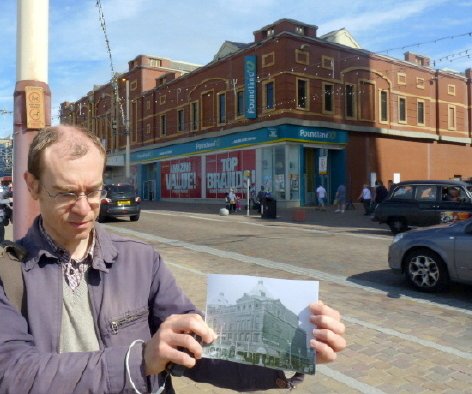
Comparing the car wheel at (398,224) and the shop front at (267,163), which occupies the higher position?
the shop front at (267,163)

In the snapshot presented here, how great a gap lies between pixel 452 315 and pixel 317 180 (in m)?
25.2

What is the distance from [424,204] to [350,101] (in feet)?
65.8

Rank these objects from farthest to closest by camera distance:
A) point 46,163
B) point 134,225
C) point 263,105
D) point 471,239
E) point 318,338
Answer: point 263,105 → point 134,225 → point 471,239 → point 46,163 → point 318,338

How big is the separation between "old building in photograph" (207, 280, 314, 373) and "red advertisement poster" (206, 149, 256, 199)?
99.2 ft

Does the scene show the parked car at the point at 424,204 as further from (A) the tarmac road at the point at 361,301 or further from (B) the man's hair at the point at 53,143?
(B) the man's hair at the point at 53,143

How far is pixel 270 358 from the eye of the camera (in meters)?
1.45

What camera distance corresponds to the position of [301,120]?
29.6m

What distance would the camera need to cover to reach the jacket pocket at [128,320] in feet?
5.12

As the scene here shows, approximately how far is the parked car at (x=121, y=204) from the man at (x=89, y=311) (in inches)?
710

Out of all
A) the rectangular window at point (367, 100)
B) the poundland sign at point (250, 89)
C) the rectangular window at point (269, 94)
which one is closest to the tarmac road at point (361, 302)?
the rectangular window at point (269, 94)

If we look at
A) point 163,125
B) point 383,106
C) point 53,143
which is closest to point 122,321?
point 53,143

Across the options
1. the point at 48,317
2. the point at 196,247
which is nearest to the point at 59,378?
the point at 48,317

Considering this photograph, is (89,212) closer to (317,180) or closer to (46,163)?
(46,163)

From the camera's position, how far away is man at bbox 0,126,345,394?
4.26ft
